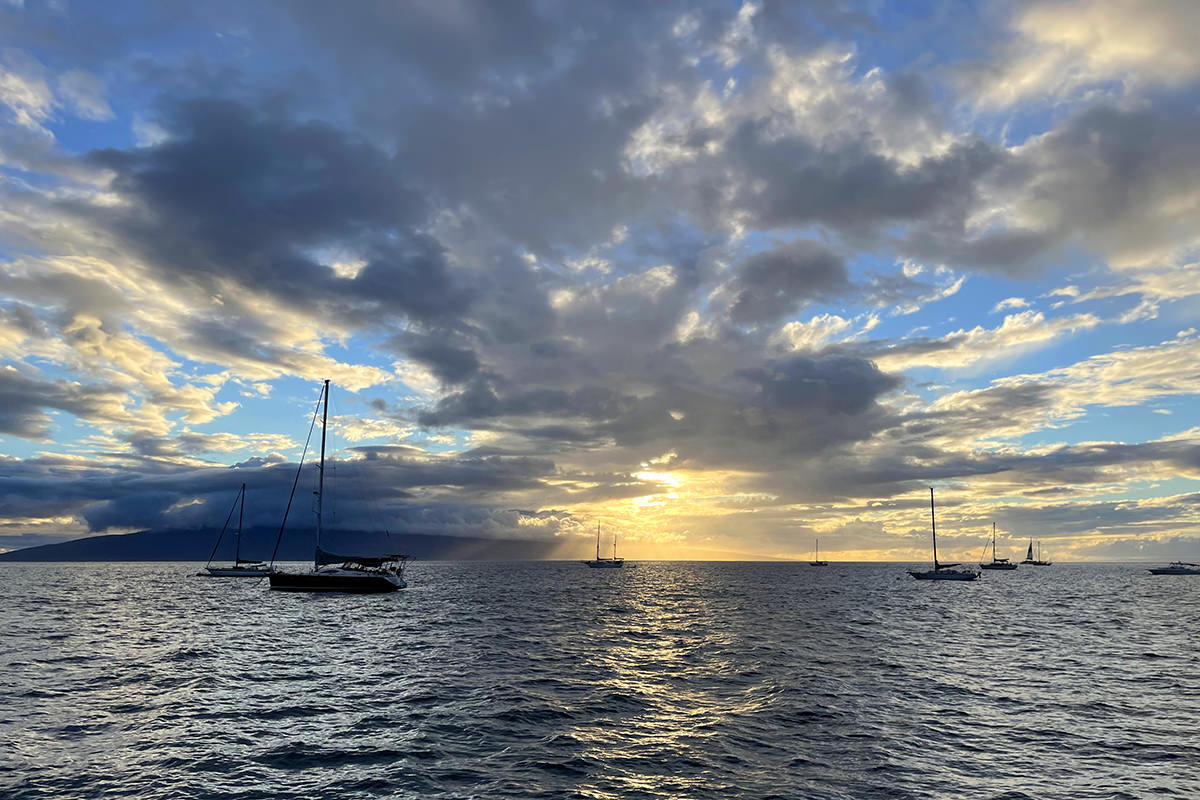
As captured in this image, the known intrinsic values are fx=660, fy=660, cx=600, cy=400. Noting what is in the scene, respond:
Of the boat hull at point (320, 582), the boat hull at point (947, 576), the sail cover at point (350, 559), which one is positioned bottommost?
the boat hull at point (947, 576)

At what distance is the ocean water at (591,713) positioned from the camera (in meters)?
19.8

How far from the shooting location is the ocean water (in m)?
19.8

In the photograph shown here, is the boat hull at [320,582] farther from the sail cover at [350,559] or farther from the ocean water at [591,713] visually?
the ocean water at [591,713]

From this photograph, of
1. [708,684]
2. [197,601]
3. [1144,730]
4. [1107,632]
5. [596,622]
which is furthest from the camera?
[197,601]

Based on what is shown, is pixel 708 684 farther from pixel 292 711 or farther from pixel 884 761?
pixel 292 711

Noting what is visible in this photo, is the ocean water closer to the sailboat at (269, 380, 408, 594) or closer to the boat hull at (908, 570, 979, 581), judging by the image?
the sailboat at (269, 380, 408, 594)

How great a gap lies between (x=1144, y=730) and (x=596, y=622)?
50343mm

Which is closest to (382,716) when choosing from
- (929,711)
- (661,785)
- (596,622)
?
(661,785)

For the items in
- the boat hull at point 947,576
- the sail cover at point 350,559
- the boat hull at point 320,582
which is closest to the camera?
the boat hull at point 320,582

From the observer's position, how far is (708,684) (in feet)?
115

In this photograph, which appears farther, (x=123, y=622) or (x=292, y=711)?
(x=123, y=622)

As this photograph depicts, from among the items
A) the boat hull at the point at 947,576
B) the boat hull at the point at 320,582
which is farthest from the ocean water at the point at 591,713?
the boat hull at the point at 947,576

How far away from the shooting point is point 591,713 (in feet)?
93.3

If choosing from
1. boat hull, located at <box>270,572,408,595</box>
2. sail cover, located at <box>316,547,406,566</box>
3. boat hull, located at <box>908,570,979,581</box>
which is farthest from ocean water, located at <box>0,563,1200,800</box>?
boat hull, located at <box>908,570,979,581</box>
